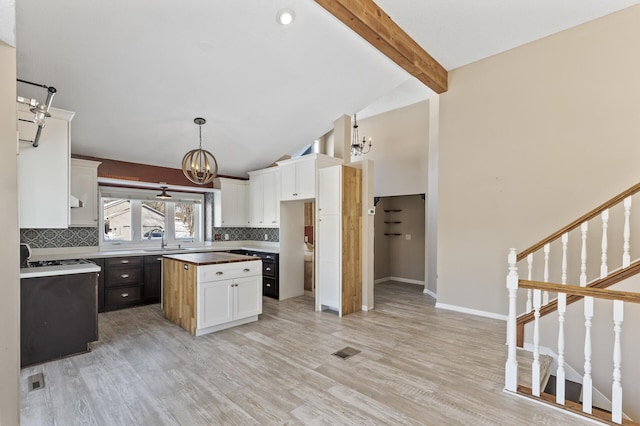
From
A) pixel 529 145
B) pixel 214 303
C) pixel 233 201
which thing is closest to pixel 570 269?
→ pixel 529 145

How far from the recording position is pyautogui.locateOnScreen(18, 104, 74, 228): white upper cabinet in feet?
9.65

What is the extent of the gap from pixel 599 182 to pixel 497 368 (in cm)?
255

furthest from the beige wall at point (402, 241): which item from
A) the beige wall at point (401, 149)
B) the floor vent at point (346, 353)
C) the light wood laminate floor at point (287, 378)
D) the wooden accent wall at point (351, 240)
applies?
the floor vent at point (346, 353)

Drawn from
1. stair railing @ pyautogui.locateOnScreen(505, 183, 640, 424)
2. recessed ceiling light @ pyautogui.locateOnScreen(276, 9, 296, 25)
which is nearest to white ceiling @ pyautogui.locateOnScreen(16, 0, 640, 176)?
recessed ceiling light @ pyautogui.locateOnScreen(276, 9, 296, 25)

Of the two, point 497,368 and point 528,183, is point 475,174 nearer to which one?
point 528,183

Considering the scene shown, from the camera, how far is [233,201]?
6422 millimetres

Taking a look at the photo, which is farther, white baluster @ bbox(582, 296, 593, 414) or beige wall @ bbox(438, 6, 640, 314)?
beige wall @ bbox(438, 6, 640, 314)

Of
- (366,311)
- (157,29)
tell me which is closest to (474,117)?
(366,311)

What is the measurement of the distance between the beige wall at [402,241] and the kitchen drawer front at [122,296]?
477cm

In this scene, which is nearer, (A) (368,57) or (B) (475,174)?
(A) (368,57)

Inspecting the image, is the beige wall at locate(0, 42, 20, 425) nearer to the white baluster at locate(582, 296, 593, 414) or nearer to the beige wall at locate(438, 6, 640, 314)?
the white baluster at locate(582, 296, 593, 414)

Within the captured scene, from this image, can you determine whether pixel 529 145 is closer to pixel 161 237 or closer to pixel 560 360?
pixel 560 360

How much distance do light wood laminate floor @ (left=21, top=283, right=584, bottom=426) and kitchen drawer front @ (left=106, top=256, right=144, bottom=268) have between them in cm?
95

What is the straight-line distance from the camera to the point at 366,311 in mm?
4844
